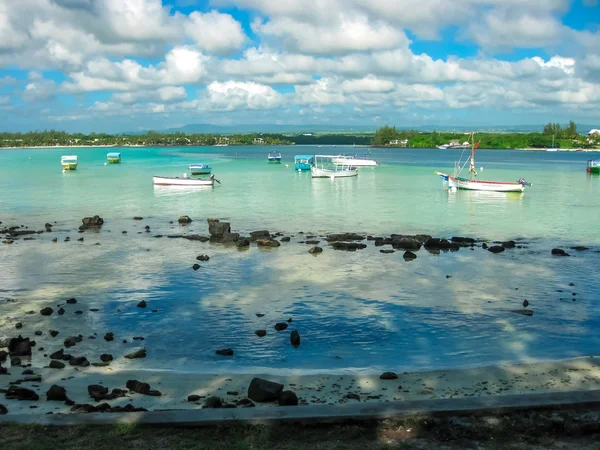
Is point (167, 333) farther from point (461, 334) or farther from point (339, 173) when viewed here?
point (339, 173)

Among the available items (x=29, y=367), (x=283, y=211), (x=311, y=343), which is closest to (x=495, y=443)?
(x=311, y=343)

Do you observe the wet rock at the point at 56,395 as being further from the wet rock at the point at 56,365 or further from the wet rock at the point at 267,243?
the wet rock at the point at 267,243

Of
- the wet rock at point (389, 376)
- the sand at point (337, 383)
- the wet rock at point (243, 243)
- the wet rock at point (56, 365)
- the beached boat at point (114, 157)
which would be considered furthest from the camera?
the beached boat at point (114, 157)

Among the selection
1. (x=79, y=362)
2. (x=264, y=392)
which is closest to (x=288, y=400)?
(x=264, y=392)

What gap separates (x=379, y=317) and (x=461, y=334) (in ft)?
7.68

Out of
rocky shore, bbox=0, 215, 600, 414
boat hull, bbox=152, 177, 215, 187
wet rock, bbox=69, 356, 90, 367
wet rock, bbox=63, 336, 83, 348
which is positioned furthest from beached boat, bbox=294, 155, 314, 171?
wet rock, bbox=69, 356, 90, 367

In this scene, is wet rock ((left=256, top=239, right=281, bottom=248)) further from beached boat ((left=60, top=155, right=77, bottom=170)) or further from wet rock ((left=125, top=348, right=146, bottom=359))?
beached boat ((left=60, top=155, right=77, bottom=170))

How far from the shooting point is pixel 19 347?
42.1 ft

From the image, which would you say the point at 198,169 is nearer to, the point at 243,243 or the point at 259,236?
the point at 259,236

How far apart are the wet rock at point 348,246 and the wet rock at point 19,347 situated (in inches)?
634

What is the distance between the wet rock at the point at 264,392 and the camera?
9375 mm

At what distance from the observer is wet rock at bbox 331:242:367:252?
89.1ft

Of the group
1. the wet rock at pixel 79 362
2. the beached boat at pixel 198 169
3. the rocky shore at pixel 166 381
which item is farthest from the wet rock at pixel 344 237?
the beached boat at pixel 198 169

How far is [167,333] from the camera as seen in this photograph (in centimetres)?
1498
